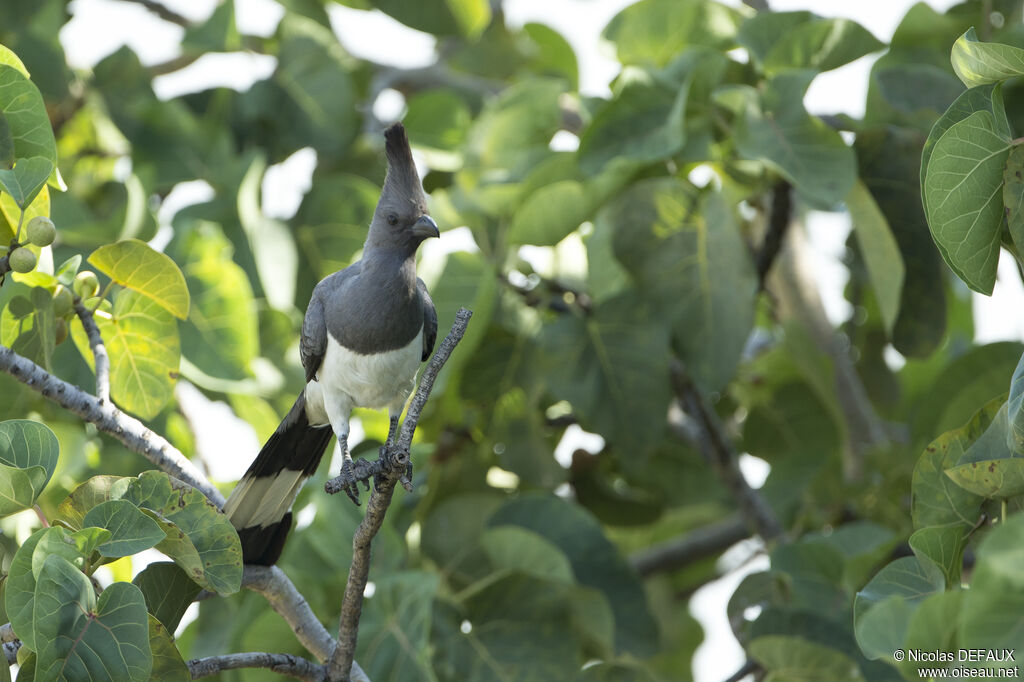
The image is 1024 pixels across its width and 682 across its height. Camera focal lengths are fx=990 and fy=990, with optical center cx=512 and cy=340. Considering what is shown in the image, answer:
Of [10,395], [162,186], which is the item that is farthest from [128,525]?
[162,186]

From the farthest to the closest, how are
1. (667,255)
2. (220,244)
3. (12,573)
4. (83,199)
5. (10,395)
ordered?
(83,199) < (220,244) < (667,255) < (10,395) < (12,573)

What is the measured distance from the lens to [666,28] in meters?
3.58

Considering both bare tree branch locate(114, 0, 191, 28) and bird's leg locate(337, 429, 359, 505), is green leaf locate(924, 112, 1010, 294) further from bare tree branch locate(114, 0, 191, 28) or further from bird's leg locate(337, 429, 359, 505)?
bare tree branch locate(114, 0, 191, 28)

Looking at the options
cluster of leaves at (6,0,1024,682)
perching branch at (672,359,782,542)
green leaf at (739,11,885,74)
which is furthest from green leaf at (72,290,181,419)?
green leaf at (739,11,885,74)

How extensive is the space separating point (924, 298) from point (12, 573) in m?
2.74

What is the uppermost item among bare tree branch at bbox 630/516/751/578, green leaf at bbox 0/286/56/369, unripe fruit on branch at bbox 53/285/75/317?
unripe fruit on branch at bbox 53/285/75/317

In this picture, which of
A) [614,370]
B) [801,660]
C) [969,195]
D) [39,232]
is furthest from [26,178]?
[801,660]

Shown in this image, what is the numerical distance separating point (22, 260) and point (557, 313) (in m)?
2.02

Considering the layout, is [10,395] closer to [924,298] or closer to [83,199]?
[83,199]

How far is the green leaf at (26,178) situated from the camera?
183 cm

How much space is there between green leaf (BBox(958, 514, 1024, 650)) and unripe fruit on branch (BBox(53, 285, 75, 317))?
5.93 ft

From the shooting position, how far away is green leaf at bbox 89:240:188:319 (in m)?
2.19

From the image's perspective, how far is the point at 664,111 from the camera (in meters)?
3.16

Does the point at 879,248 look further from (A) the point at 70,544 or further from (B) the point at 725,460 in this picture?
(A) the point at 70,544
